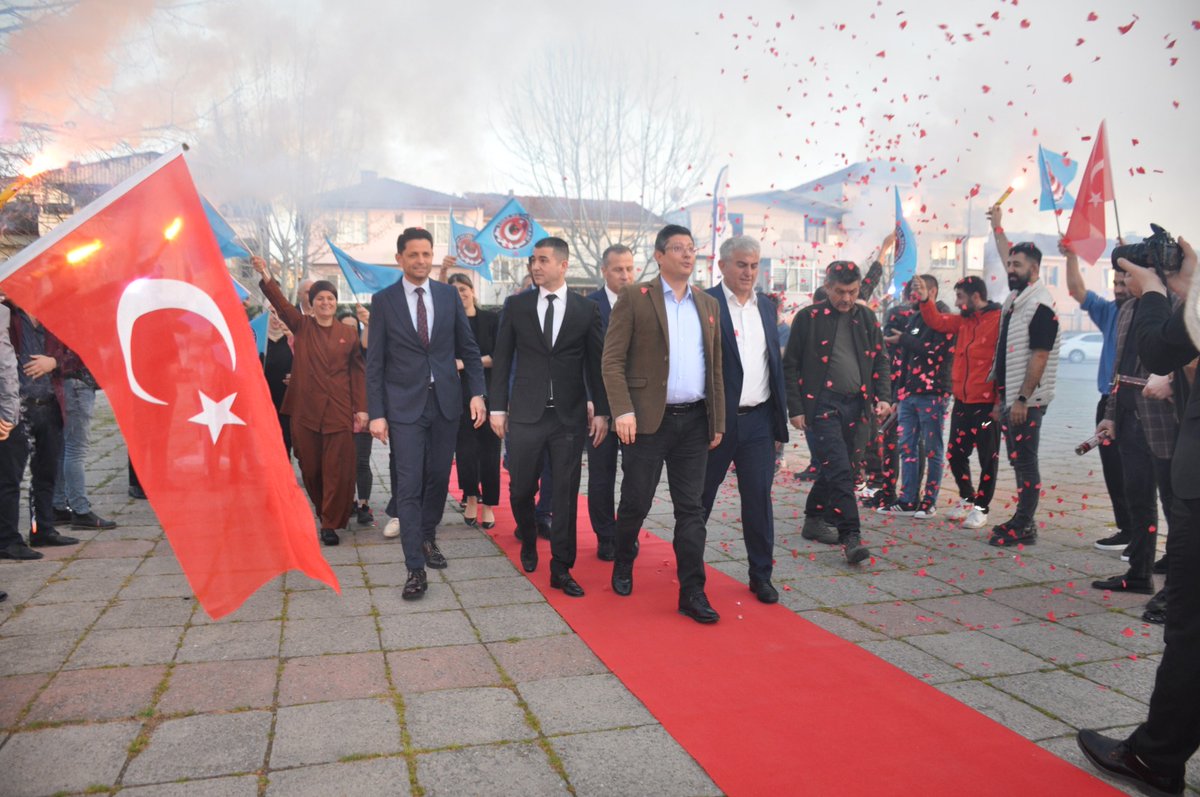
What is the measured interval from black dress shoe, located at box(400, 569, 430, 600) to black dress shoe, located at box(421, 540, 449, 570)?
0.61m

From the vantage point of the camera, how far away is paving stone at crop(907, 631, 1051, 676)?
149 inches

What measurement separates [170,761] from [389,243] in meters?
44.4

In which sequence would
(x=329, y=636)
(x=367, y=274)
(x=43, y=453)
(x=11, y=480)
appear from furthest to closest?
(x=367, y=274) < (x=43, y=453) < (x=11, y=480) < (x=329, y=636)

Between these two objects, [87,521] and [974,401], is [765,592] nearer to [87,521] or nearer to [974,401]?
[974,401]

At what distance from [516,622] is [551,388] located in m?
1.48

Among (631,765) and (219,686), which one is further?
(219,686)

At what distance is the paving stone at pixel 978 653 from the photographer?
3785 mm

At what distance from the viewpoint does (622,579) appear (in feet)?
16.4

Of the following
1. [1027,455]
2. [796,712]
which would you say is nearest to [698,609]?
[796,712]

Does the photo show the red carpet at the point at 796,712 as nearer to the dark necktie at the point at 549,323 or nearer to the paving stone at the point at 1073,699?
the paving stone at the point at 1073,699

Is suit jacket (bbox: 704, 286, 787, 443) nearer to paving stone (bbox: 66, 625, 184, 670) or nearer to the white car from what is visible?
paving stone (bbox: 66, 625, 184, 670)

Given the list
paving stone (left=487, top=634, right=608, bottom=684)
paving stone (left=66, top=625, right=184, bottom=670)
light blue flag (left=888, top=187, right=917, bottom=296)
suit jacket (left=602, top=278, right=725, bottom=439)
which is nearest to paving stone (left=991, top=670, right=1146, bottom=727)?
paving stone (left=487, top=634, right=608, bottom=684)

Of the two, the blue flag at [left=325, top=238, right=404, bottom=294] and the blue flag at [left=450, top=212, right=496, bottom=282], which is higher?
the blue flag at [left=450, top=212, right=496, bottom=282]

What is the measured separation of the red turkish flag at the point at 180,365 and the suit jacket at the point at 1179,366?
302 centimetres
